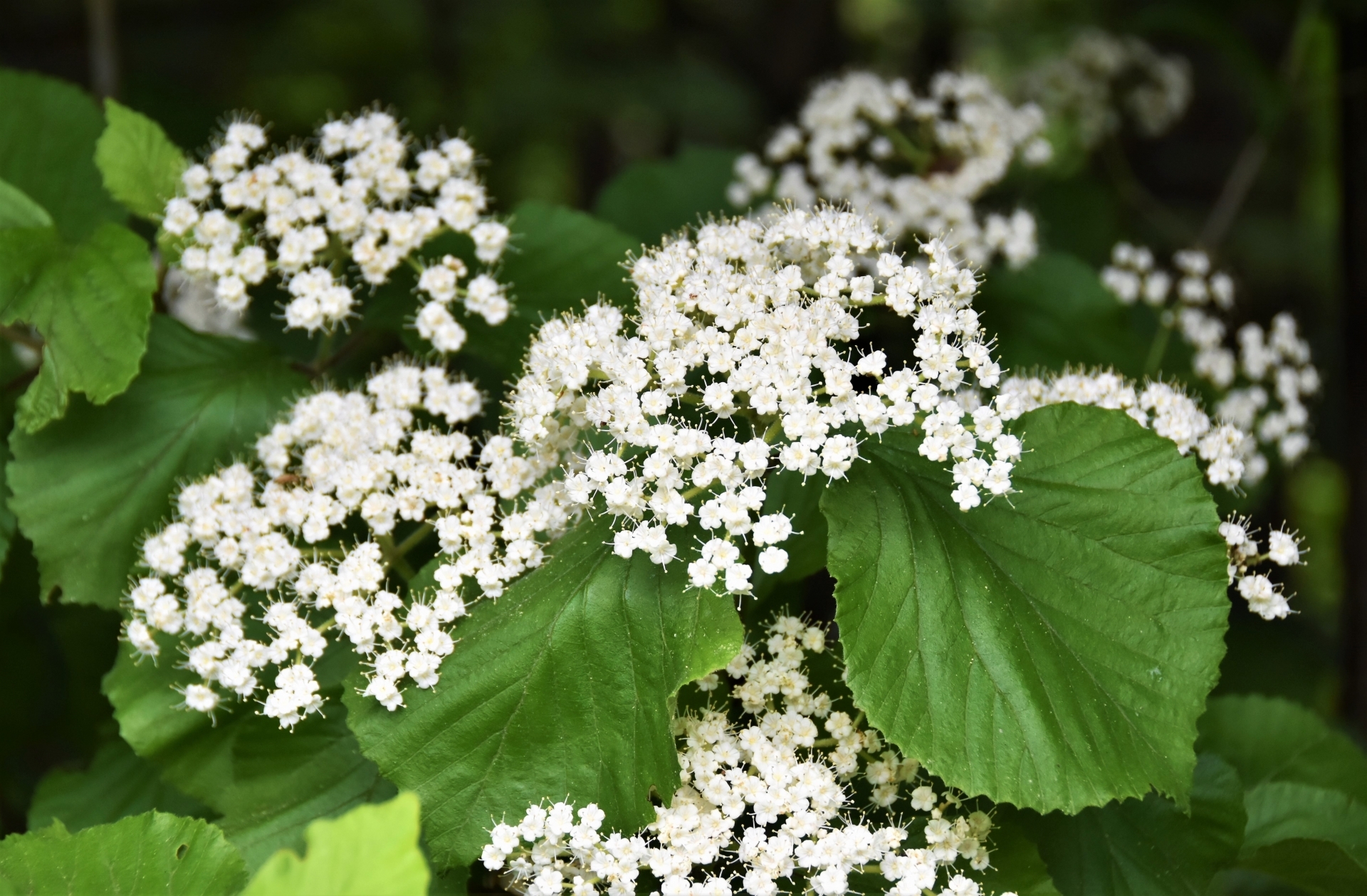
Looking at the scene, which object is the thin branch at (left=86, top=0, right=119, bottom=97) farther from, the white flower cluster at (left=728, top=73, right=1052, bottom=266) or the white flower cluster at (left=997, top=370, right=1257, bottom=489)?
the white flower cluster at (left=997, top=370, right=1257, bottom=489)

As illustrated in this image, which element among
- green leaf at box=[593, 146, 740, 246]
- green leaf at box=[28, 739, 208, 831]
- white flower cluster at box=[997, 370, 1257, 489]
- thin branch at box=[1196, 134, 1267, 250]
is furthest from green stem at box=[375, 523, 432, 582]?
thin branch at box=[1196, 134, 1267, 250]

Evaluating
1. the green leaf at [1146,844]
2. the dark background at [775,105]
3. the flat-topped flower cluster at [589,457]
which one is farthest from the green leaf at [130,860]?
the green leaf at [1146,844]

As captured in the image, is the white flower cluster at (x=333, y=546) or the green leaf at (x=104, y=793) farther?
the green leaf at (x=104, y=793)

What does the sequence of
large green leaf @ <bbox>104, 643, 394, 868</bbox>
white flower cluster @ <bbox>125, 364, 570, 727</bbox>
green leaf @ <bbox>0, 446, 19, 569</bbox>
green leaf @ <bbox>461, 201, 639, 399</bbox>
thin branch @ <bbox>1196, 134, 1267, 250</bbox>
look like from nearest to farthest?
white flower cluster @ <bbox>125, 364, 570, 727</bbox>, large green leaf @ <bbox>104, 643, 394, 868</bbox>, green leaf @ <bbox>0, 446, 19, 569</bbox>, green leaf @ <bbox>461, 201, 639, 399</bbox>, thin branch @ <bbox>1196, 134, 1267, 250</bbox>

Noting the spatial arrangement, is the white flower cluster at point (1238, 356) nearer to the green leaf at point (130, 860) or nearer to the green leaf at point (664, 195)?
the green leaf at point (664, 195)

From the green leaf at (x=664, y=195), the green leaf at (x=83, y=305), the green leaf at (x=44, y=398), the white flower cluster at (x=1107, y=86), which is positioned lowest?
the green leaf at (x=44, y=398)
